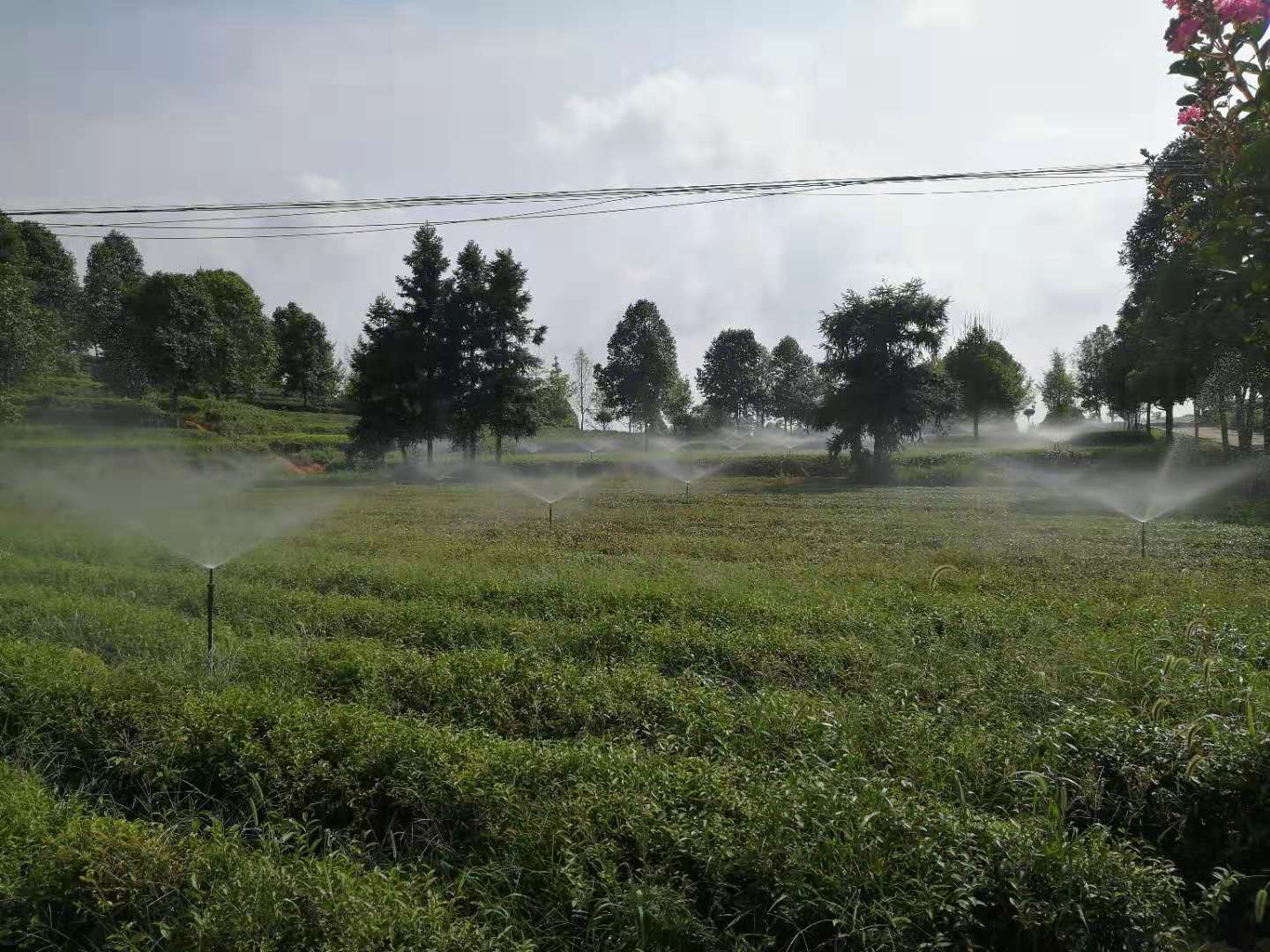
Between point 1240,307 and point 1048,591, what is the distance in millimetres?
6357

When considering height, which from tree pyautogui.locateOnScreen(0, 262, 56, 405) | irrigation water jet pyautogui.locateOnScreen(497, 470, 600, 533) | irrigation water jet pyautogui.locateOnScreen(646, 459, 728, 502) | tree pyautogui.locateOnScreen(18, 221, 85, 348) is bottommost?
irrigation water jet pyautogui.locateOnScreen(497, 470, 600, 533)

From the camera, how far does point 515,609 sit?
905 centimetres

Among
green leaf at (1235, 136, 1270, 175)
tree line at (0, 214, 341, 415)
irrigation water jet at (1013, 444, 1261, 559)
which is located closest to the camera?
green leaf at (1235, 136, 1270, 175)

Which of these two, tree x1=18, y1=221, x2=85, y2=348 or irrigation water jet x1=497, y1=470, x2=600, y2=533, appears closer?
irrigation water jet x1=497, y1=470, x2=600, y2=533

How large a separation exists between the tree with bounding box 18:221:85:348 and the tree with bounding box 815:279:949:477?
5651 cm

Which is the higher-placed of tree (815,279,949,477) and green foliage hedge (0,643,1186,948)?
tree (815,279,949,477)

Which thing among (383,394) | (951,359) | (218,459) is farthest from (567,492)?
(951,359)

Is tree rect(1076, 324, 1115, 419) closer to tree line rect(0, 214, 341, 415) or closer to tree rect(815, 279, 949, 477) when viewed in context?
tree rect(815, 279, 949, 477)

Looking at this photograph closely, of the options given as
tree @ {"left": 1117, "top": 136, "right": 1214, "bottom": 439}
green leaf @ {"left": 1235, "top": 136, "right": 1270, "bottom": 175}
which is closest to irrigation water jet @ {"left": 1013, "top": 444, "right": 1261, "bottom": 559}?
tree @ {"left": 1117, "top": 136, "right": 1214, "bottom": 439}

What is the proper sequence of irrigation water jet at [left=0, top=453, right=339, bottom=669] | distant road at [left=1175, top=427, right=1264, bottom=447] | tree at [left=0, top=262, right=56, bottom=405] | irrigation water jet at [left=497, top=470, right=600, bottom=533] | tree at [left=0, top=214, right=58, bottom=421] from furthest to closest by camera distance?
distant road at [left=1175, top=427, right=1264, bottom=447] < tree at [left=0, top=262, right=56, bottom=405] < tree at [left=0, top=214, right=58, bottom=421] < irrigation water jet at [left=497, top=470, right=600, bottom=533] < irrigation water jet at [left=0, top=453, right=339, bottom=669]

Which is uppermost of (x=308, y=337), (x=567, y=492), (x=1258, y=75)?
(x=308, y=337)

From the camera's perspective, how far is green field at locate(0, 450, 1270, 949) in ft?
11.5

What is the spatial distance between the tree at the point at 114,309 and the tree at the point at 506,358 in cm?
2167

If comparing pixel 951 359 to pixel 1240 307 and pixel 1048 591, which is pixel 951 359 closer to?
pixel 1048 591
